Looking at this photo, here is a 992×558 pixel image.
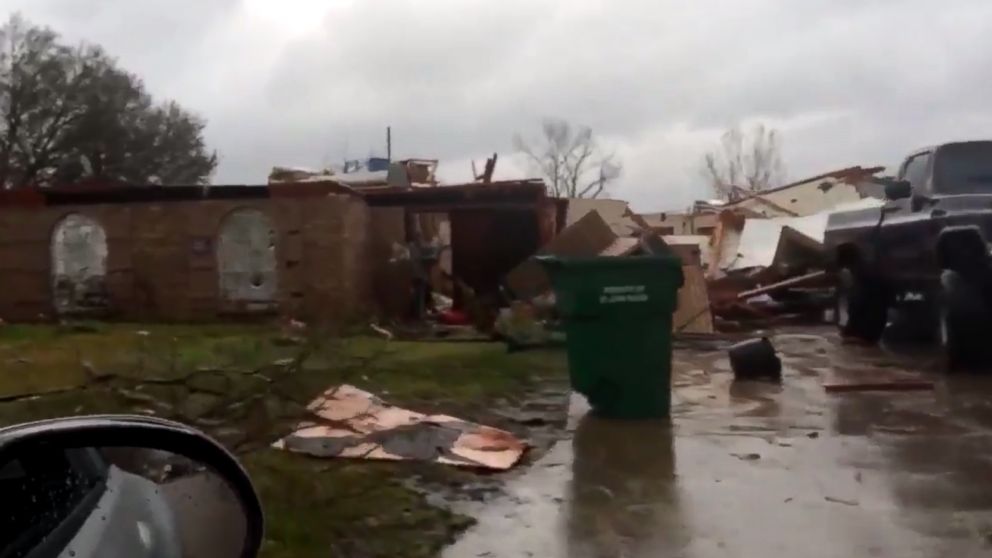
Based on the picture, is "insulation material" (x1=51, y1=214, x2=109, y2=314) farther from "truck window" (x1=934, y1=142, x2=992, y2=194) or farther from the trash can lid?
the trash can lid

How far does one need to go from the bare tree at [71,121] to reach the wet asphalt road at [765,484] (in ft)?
102

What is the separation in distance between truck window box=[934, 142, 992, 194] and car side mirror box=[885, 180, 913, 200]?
0.38m

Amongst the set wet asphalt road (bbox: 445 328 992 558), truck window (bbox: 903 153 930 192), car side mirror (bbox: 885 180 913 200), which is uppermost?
truck window (bbox: 903 153 930 192)

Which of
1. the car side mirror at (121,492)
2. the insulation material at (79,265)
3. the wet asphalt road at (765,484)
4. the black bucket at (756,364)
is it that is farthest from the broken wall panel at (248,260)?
the car side mirror at (121,492)

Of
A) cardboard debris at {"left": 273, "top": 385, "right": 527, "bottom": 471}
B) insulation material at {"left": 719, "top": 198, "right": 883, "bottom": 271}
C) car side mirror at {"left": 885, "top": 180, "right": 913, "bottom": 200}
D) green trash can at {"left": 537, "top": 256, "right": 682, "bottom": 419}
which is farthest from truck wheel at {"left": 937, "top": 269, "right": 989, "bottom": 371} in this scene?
insulation material at {"left": 719, "top": 198, "right": 883, "bottom": 271}

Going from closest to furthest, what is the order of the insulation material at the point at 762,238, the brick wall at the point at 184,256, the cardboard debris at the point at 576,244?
the cardboard debris at the point at 576,244, the brick wall at the point at 184,256, the insulation material at the point at 762,238

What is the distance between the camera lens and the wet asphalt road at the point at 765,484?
18.6ft

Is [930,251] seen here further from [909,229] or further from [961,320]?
[961,320]

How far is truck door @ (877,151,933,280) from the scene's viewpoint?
12.4 m

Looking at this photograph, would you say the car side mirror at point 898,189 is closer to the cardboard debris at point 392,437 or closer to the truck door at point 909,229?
the truck door at point 909,229

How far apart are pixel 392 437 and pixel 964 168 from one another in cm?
748

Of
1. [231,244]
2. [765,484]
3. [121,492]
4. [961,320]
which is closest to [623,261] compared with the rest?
[765,484]

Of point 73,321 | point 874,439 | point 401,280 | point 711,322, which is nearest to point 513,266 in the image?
point 401,280

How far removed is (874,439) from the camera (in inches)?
324
